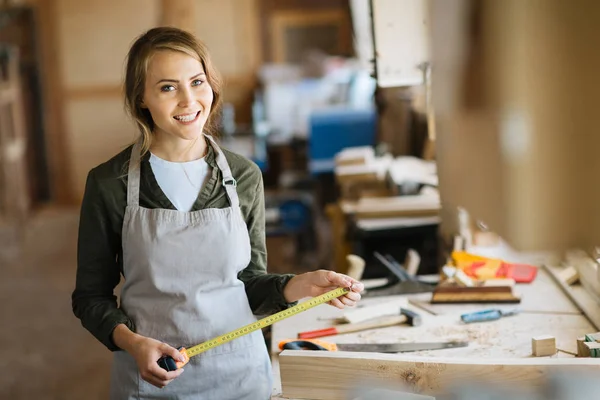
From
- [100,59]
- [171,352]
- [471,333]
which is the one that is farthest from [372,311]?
[100,59]

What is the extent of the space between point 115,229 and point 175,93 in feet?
1.11

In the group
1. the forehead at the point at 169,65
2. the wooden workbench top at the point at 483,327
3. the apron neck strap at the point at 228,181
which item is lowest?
the wooden workbench top at the point at 483,327

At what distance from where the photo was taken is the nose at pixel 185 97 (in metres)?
1.86

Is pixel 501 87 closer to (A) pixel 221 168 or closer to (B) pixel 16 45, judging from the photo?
(A) pixel 221 168

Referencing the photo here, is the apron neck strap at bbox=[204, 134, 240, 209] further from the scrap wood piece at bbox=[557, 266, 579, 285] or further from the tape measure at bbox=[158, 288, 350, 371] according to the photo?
the scrap wood piece at bbox=[557, 266, 579, 285]

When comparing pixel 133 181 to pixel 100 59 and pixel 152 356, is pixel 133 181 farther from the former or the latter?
pixel 100 59

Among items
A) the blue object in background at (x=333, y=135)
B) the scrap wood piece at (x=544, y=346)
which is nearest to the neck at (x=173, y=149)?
the scrap wood piece at (x=544, y=346)

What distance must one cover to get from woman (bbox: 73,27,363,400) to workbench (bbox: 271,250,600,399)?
0.59ft

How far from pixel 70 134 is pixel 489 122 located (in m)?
8.96

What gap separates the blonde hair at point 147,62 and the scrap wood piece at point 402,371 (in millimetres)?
625

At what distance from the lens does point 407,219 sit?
371 cm

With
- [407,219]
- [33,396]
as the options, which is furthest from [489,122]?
[33,396]

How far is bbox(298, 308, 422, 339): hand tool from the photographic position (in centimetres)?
227

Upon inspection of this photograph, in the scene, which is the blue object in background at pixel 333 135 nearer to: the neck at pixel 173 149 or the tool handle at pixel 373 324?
the tool handle at pixel 373 324
